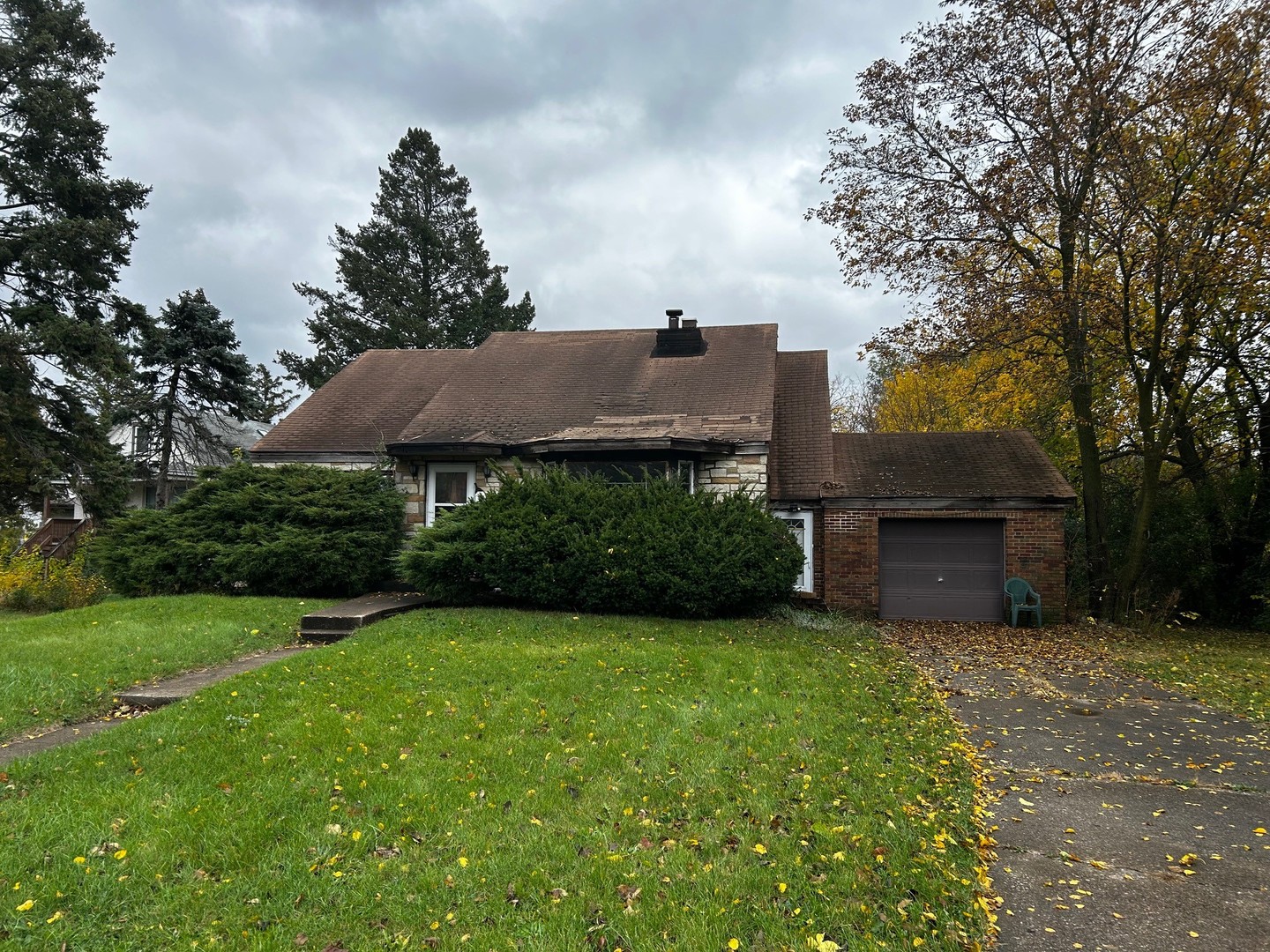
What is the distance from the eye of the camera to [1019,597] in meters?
13.6

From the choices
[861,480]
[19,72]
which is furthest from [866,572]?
[19,72]

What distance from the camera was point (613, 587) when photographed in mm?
11148

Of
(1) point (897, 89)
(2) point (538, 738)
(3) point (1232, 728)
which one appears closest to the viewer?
(2) point (538, 738)

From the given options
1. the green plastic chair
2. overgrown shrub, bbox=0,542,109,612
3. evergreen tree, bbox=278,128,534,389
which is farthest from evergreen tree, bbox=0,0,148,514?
the green plastic chair

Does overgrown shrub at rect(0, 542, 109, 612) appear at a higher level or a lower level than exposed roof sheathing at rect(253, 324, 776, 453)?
lower

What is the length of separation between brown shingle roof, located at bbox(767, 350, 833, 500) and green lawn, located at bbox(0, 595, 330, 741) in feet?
30.1

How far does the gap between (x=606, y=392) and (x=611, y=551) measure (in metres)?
5.54

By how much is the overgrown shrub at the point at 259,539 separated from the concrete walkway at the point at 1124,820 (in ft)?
32.2

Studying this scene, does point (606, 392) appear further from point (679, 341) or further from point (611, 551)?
point (611, 551)

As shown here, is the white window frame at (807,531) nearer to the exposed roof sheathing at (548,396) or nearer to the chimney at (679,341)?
the exposed roof sheathing at (548,396)

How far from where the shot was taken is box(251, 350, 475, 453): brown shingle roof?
15.5m

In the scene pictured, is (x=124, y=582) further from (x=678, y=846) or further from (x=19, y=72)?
(x=19, y=72)

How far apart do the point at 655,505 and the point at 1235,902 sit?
8.70 m

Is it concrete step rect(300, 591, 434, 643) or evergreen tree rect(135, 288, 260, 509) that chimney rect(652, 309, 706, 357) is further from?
evergreen tree rect(135, 288, 260, 509)
